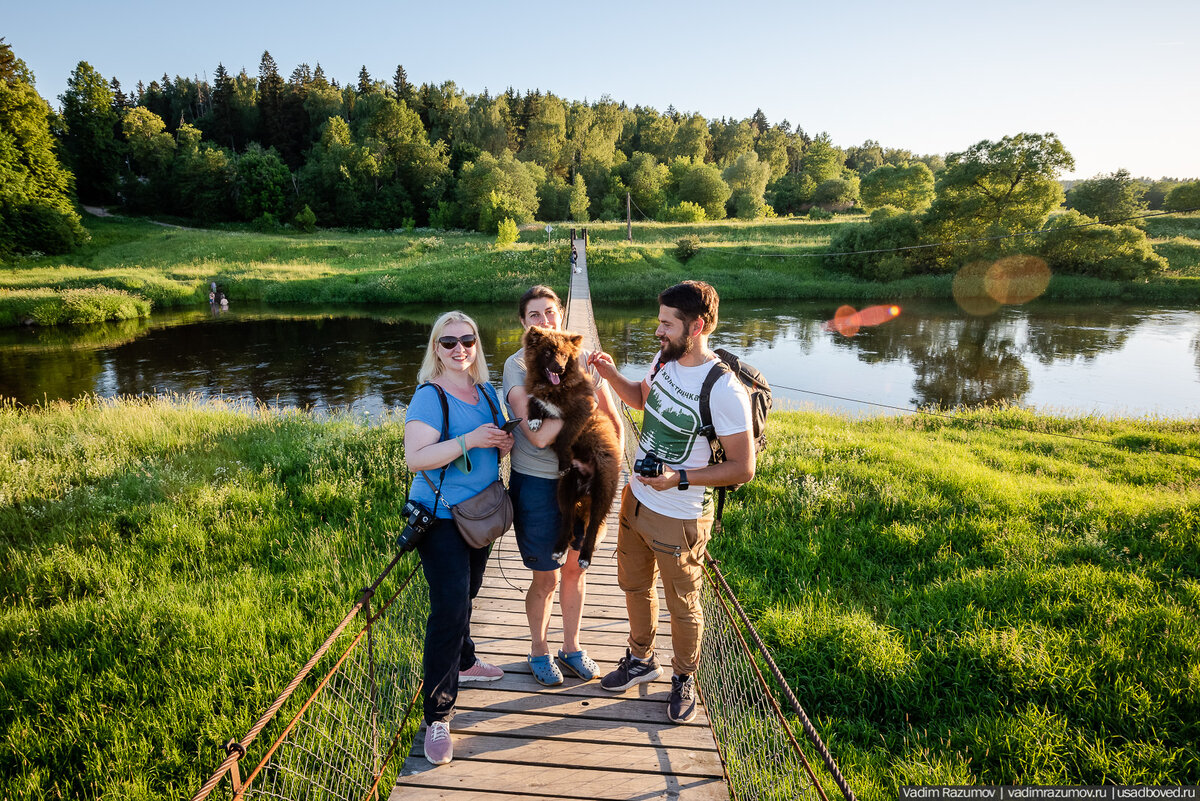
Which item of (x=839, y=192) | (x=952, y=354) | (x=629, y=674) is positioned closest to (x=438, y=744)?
(x=629, y=674)

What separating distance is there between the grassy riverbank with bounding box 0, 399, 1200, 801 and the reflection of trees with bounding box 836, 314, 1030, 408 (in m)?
7.29

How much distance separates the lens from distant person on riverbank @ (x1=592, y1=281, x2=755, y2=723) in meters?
2.16

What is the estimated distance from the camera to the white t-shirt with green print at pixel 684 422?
2.14 meters

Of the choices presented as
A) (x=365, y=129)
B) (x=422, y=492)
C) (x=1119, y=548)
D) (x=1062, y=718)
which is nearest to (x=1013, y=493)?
(x=1119, y=548)

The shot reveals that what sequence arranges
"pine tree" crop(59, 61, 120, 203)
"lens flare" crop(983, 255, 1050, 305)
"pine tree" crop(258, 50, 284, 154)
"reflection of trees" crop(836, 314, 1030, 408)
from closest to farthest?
"reflection of trees" crop(836, 314, 1030, 408), "lens flare" crop(983, 255, 1050, 305), "pine tree" crop(59, 61, 120, 203), "pine tree" crop(258, 50, 284, 154)

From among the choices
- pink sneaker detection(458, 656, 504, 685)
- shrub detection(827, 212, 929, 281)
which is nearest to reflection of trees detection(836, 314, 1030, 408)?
shrub detection(827, 212, 929, 281)

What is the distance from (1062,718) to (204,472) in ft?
27.6

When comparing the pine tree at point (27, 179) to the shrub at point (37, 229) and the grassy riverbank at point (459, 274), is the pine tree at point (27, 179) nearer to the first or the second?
the shrub at point (37, 229)

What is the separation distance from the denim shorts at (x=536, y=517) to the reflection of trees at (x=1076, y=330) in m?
19.9

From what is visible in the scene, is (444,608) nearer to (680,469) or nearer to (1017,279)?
(680,469)

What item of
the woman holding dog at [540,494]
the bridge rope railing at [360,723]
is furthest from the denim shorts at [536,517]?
the bridge rope railing at [360,723]

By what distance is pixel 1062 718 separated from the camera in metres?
2.97

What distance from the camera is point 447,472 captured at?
2270mm

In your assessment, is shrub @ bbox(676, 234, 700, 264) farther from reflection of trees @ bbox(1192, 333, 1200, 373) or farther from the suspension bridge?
the suspension bridge
